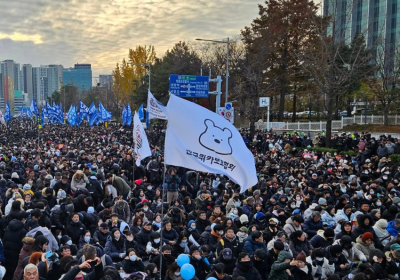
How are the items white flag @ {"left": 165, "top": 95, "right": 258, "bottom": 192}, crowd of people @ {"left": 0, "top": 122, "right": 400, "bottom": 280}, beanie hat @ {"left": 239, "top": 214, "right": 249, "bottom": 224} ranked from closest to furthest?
1. white flag @ {"left": 165, "top": 95, "right": 258, "bottom": 192}
2. crowd of people @ {"left": 0, "top": 122, "right": 400, "bottom": 280}
3. beanie hat @ {"left": 239, "top": 214, "right": 249, "bottom": 224}

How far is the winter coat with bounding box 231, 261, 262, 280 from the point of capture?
609cm

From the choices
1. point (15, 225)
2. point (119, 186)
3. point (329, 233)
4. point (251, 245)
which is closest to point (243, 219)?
point (251, 245)

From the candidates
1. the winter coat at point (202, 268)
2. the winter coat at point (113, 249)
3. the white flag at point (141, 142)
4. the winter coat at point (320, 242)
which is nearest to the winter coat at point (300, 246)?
the winter coat at point (320, 242)

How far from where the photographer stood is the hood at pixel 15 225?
6941 millimetres

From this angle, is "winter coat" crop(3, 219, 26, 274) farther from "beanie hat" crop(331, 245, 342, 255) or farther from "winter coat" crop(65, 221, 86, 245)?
"beanie hat" crop(331, 245, 342, 255)

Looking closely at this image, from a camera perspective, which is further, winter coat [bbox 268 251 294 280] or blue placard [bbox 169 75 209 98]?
blue placard [bbox 169 75 209 98]

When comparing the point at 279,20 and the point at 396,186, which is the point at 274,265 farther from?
the point at 279,20

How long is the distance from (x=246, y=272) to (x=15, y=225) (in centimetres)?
402

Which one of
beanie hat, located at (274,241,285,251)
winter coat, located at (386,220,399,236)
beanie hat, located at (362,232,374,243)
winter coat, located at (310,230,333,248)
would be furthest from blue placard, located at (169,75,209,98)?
beanie hat, located at (274,241,285,251)

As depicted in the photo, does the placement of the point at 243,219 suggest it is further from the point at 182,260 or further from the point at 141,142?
the point at 141,142

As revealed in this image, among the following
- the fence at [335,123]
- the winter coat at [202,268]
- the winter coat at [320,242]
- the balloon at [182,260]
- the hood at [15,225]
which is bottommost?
the winter coat at [202,268]

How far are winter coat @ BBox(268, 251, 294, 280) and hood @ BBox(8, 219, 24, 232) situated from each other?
4.33 metres

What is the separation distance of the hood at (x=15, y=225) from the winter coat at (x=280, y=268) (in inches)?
170

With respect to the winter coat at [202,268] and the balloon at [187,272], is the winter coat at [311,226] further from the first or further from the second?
the balloon at [187,272]
